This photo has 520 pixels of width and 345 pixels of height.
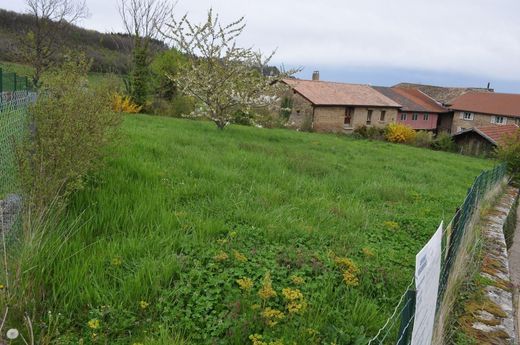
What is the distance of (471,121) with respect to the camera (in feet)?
161

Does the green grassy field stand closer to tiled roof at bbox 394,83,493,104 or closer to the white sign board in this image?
the white sign board

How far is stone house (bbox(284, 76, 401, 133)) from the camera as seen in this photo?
3725 cm


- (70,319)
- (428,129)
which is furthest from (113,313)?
(428,129)

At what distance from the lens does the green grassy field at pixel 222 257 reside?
283cm

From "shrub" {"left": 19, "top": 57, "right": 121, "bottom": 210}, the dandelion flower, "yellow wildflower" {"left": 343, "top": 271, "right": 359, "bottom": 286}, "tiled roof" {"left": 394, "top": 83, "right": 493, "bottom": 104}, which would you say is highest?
"tiled roof" {"left": 394, "top": 83, "right": 493, "bottom": 104}

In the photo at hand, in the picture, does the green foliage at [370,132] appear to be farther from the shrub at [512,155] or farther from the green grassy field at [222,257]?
the green grassy field at [222,257]

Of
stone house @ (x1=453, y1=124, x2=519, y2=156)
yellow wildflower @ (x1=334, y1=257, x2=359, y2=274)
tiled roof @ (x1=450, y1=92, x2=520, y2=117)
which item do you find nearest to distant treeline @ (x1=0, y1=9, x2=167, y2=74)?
yellow wildflower @ (x1=334, y1=257, x2=359, y2=274)

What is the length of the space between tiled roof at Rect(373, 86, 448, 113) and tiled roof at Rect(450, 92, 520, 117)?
237 centimetres

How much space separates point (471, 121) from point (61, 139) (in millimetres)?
53447

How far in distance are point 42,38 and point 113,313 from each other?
33429 millimetres

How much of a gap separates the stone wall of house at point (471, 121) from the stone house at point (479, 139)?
9.23 metres

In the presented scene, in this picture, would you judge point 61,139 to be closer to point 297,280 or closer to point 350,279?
point 297,280

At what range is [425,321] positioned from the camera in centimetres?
221

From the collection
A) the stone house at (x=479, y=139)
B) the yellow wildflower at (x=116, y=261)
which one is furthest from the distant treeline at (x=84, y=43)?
the stone house at (x=479, y=139)
